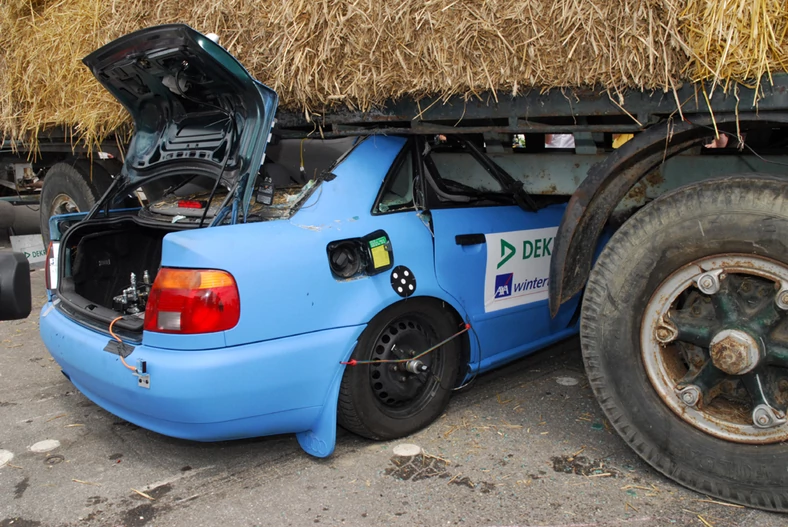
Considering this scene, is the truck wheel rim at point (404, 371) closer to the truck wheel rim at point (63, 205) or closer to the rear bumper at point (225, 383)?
the rear bumper at point (225, 383)

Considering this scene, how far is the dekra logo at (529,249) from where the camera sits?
153 inches

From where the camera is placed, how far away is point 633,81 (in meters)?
2.77

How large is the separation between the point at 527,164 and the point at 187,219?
6.51 feet

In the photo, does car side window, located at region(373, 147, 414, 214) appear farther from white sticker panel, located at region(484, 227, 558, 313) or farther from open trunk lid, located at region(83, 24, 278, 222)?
open trunk lid, located at region(83, 24, 278, 222)

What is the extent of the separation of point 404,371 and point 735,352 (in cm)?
155

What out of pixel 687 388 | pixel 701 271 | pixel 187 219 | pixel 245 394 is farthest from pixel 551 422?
pixel 187 219

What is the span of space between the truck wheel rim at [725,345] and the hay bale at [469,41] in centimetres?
82

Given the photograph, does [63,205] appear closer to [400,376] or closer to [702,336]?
[400,376]

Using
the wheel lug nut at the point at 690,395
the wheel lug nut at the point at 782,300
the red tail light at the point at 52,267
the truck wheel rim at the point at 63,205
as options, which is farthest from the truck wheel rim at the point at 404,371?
the truck wheel rim at the point at 63,205

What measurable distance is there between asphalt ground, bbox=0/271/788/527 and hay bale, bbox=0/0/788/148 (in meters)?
1.77

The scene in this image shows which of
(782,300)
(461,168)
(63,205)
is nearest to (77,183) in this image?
(63,205)

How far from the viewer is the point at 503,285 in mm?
3889

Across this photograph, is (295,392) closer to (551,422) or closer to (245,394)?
(245,394)

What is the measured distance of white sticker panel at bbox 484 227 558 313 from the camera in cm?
382
